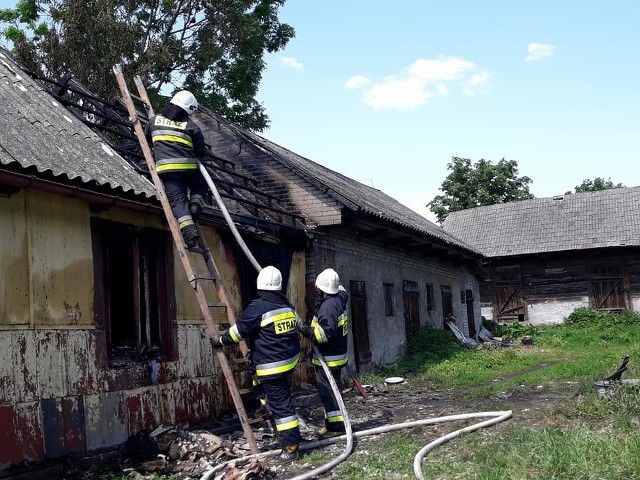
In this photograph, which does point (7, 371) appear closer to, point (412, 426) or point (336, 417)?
point (336, 417)

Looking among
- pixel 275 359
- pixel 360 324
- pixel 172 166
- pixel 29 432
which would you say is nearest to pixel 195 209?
pixel 172 166

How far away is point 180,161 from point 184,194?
1.08 ft

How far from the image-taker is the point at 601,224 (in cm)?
2608

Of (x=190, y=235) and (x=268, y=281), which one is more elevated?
(x=190, y=235)

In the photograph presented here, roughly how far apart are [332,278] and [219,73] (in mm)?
12958

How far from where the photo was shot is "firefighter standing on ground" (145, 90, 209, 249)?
661 cm

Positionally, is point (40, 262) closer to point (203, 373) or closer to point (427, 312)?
point (203, 373)

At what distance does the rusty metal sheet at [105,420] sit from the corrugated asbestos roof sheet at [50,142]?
2086mm

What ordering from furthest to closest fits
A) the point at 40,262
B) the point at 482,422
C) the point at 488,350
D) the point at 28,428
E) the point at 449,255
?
the point at 449,255 < the point at 488,350 < the point at 482,422 < the point at 40,262 < the point at 28,428

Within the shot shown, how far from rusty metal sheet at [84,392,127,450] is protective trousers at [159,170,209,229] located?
6.13ft

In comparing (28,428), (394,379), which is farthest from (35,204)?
(394,379)

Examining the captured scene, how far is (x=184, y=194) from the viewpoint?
6.68m

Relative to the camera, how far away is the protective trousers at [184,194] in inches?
260

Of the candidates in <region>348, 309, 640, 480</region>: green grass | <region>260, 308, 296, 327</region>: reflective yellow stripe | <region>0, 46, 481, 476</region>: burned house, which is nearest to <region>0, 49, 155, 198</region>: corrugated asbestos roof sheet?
<region>0, 46, 481, 476</region>: burned house
